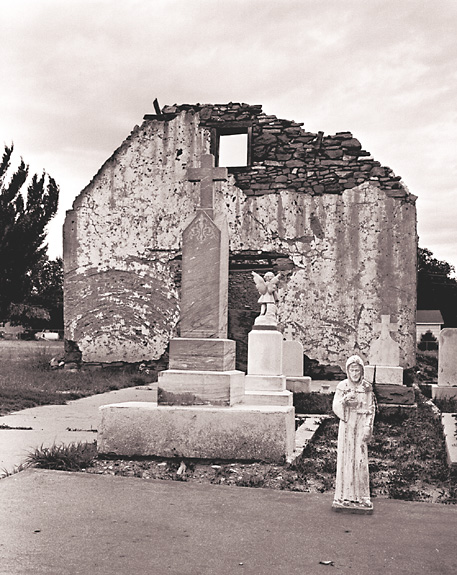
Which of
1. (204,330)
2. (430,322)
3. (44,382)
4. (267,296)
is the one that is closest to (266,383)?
(267,296)

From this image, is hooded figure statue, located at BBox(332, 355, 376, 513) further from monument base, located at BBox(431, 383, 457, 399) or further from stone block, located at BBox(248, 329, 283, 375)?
monument base, located at BBox(431, 383, 457, 399)

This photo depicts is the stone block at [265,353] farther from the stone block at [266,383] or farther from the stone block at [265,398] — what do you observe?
the stone block at [265,398]

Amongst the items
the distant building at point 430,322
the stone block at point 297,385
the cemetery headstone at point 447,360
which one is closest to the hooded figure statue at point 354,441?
the stone block at point 297,385

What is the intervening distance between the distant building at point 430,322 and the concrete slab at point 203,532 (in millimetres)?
55173

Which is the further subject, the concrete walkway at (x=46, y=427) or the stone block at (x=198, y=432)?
the concrete walkway at (x=46, y=427)

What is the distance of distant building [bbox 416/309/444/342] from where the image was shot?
58312 millimetres

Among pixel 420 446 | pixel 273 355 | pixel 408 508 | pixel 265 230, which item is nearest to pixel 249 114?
pixel 265 230

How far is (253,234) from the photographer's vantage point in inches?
666

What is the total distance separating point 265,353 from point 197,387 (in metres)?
2.74

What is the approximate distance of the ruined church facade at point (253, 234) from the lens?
53.1 ft

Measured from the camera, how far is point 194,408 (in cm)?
657

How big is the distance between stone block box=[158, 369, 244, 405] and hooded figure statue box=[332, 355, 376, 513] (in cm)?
197

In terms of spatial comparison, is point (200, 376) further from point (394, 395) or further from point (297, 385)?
point (297, 385)

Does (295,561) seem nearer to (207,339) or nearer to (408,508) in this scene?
(408,508)
